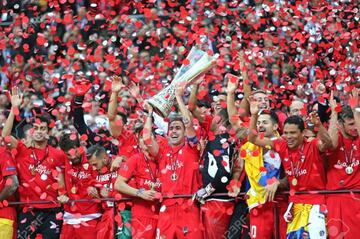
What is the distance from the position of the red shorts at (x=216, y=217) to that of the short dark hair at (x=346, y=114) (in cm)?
133

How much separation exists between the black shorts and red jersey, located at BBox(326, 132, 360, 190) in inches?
111

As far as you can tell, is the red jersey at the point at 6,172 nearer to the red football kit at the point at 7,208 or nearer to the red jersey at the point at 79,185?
the red football kit at the point at 7,208

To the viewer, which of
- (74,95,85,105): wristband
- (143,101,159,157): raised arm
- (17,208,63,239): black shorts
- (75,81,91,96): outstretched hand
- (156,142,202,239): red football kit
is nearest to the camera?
(156,142,202,239): red football kit

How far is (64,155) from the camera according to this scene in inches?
415

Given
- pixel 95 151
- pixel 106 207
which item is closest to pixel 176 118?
pixel 95 151

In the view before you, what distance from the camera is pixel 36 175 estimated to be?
10.4 metres

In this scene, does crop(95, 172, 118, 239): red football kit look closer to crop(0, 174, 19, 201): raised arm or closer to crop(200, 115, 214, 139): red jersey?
crop(0, 174, 19, 201): raised arm

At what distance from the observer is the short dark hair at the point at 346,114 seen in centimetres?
930

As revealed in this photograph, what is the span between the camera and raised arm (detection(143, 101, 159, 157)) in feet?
31.9

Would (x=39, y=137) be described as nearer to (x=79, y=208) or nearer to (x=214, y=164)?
(x=79, y=208)

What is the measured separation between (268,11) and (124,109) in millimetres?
2318

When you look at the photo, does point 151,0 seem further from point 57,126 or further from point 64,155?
point 64,155

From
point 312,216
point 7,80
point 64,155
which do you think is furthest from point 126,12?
point 312,216

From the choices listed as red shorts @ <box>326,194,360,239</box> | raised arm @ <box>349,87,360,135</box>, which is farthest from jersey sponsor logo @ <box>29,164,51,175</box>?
raised arm @ <box>349,87,360,135</box>
